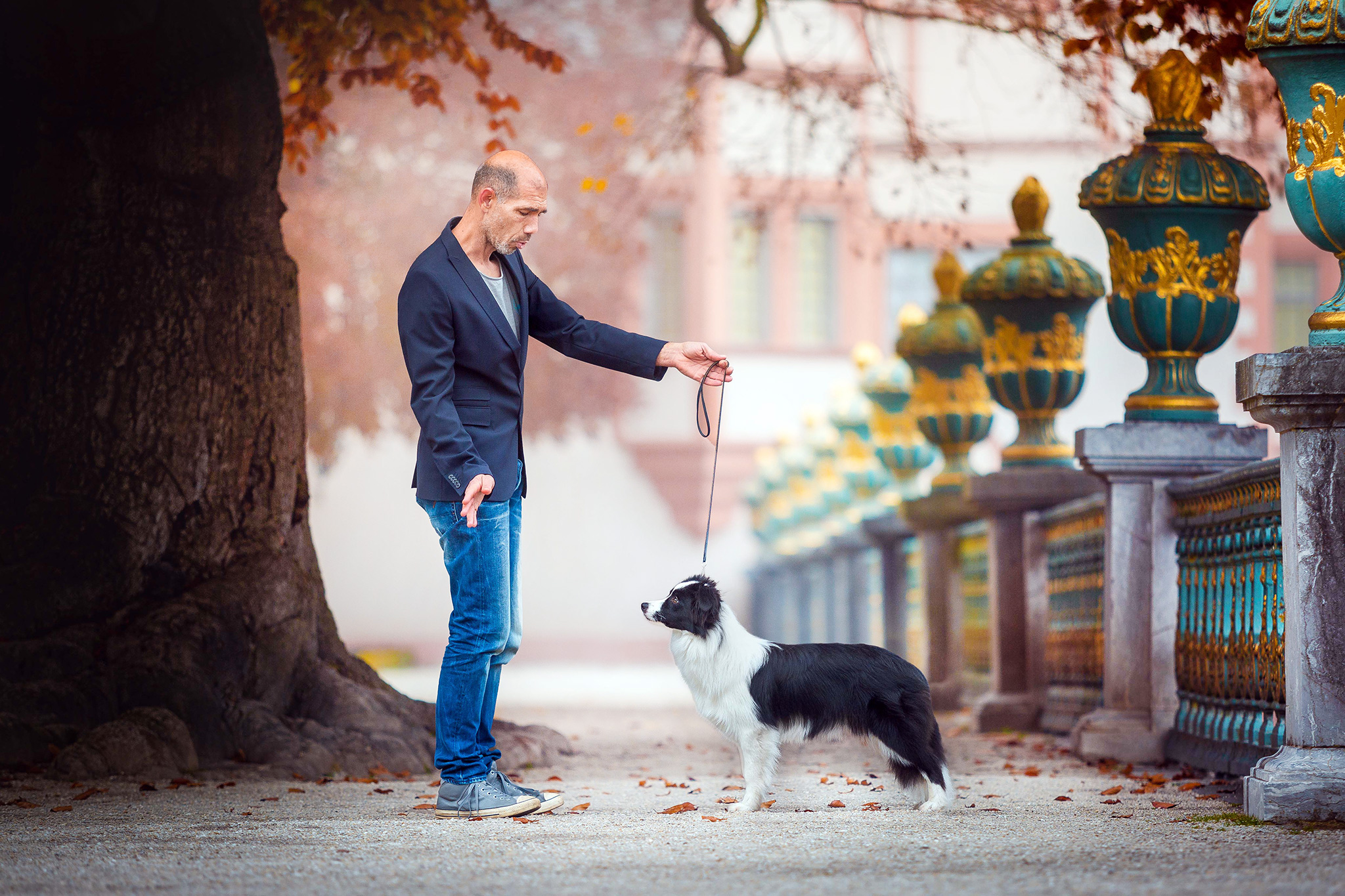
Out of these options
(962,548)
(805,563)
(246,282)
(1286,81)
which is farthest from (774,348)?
(1286,81)

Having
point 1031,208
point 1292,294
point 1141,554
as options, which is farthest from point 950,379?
point 1292,294

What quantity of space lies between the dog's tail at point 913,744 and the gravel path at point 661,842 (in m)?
0.10

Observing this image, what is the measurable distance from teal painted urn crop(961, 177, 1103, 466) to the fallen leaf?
498 cm

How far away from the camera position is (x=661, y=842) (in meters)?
5.01

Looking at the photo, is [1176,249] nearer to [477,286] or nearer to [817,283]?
[477,286]

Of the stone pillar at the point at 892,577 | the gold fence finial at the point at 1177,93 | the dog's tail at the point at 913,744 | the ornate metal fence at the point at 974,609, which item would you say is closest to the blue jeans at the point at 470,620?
the dog's tail at the point at 913,744

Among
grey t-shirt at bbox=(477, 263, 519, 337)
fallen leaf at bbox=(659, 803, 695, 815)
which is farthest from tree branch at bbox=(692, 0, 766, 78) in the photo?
fallen leaf at bbox=(659, 803, 695, 815)

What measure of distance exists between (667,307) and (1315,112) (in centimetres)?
2449

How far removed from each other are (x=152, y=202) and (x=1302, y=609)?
535 centimetres

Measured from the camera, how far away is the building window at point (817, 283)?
3033cm

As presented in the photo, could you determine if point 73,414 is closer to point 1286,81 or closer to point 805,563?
point 1286,81

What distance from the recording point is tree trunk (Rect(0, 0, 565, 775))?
7.39 m

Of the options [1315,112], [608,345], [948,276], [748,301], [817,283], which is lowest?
[608,345]

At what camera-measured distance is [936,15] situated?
36.3 feet
